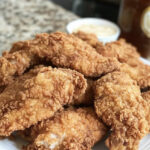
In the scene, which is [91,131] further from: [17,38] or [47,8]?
Answer: [47,8]

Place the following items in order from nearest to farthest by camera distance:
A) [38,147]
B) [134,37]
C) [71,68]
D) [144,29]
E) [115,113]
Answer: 1. [38,147]
2. [115,113]
3. [71,68]
4. [144,29]
5. [134,37]

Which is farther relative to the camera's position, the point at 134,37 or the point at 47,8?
the point at 47,8

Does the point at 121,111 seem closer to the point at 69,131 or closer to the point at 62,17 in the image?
the point at 69,131

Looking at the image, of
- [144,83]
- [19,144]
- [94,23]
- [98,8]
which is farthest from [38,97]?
[98,8]

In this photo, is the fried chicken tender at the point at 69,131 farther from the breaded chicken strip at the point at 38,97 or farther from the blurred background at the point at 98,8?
the blurred background at the point at 98,8

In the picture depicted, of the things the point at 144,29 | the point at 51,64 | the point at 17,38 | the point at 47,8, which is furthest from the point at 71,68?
the point at 47,8

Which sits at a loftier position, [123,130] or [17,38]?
[123,130]

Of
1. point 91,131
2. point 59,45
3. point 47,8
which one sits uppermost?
point 59,45
